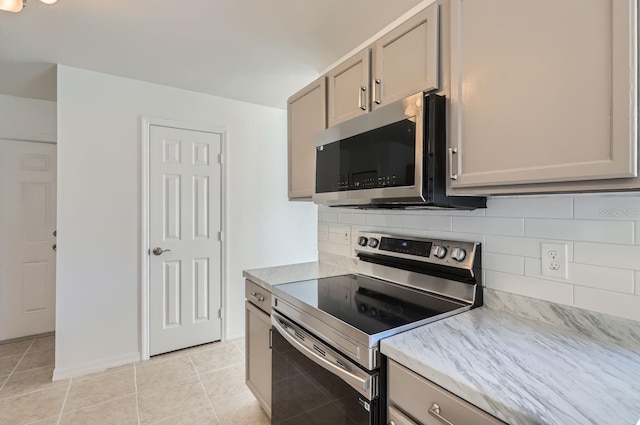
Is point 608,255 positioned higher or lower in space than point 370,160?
lower

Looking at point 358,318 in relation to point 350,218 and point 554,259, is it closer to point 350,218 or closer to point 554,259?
point 554,259

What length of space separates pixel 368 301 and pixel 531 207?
0.75 meters

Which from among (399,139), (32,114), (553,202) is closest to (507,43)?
(399,139)

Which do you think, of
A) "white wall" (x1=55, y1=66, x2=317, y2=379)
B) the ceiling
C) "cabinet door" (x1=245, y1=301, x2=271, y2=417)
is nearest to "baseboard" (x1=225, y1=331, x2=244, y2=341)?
"white wall" (x1=55, y1=66, x2=317, y2=379)

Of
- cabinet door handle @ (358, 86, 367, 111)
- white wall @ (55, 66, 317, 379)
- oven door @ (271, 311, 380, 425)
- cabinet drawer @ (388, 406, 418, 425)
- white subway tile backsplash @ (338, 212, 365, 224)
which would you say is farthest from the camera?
white wall @ (55, 66, 317, 379)

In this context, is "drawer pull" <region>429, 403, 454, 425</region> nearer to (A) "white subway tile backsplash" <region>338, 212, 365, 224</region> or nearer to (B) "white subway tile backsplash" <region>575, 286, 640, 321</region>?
(B) "white subway tile backsplash" <region>575, 286, 640, 321</region>

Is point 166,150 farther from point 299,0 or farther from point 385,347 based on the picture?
point 385,347

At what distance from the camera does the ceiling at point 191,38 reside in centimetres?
169

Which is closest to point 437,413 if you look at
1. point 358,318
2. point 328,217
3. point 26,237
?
point 358,318

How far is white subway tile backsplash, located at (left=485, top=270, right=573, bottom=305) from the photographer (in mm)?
1102

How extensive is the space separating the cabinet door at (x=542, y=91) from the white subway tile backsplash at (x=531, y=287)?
0.43 metres

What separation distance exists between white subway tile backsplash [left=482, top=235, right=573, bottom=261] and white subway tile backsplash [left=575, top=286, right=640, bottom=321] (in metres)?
0.12

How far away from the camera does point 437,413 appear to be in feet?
2.72

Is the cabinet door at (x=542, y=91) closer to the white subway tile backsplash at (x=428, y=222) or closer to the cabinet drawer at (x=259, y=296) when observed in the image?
the white subway tile backsplash at (x=428, y=222)
